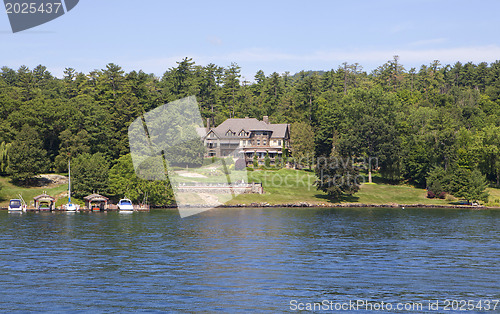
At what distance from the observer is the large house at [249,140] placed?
139 m

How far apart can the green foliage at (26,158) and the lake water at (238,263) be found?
2701cm

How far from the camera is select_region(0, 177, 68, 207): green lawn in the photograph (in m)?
95.6

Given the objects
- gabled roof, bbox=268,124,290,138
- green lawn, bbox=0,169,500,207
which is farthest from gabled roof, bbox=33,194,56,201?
gabled roof, bbox=268,124,290,138

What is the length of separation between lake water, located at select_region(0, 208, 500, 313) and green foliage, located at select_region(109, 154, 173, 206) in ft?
59.3

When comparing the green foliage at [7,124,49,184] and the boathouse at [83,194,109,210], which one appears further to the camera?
the green foliage at [7,124,49,184]

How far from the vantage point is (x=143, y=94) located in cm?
14038

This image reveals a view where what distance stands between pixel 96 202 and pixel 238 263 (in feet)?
195

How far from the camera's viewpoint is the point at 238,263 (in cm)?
4334

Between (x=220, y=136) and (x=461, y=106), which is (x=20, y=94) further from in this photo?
(x=461, y=106)

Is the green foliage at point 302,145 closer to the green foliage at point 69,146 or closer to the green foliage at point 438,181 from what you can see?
the green foliage at point 438,181

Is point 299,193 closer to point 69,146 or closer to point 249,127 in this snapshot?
point 249,127

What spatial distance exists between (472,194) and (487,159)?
15121mm

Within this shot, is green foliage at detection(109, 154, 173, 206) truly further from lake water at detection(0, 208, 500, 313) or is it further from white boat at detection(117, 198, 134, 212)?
lake water at detection(0, 208, 500, 313)

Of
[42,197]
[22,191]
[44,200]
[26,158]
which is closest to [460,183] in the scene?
[44,200]
